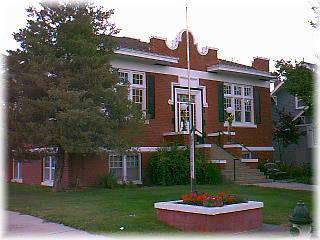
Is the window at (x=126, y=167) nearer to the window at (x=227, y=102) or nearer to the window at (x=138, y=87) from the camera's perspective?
the window at (x=138, y=87)

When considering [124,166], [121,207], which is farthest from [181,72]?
[121,207]

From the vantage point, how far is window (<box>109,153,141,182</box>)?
21.0 m

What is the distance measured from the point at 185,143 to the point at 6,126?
8840 mm

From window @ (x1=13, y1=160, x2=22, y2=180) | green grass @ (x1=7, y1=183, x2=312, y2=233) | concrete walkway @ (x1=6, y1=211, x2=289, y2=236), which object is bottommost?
concrete walkway @ (x1=6, y1=211, x2=289, y2=236)

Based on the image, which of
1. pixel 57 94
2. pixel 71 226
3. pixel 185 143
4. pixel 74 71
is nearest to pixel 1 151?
pixel 57 94

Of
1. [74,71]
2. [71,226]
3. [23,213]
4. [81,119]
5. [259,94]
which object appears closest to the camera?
[71,226]

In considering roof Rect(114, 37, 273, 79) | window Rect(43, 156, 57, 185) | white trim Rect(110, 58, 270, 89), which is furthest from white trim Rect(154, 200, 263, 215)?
window Rect(43, 156, 57, 185)

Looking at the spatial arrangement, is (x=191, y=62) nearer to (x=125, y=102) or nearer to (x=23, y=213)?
(x=125, y=102)

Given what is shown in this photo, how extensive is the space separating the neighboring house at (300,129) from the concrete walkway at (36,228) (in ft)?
69.6

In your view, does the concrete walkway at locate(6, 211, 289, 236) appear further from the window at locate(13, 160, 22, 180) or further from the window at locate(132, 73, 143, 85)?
the window at locate(13, 160, 22, 180)

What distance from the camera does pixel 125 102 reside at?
17016 mm

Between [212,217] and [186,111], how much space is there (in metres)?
14.7

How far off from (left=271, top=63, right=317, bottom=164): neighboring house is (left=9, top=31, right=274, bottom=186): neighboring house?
3.17 m

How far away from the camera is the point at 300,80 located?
15547 millimetres
